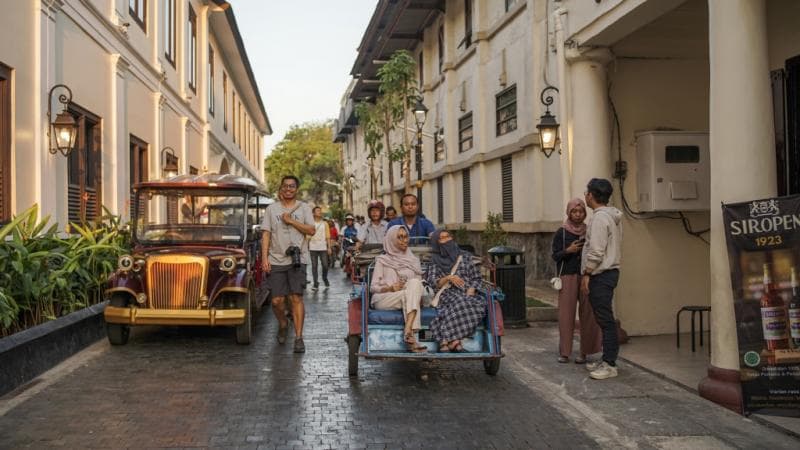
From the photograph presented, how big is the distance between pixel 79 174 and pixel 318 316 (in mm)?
4898

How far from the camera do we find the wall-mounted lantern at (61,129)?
1046 cm

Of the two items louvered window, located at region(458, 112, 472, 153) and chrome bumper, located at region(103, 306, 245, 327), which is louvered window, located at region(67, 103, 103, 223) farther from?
louvered window, located at region(458, 112, 472, 153)

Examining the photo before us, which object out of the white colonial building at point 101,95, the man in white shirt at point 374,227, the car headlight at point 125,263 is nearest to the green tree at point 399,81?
the man in white shirt at point 374,227

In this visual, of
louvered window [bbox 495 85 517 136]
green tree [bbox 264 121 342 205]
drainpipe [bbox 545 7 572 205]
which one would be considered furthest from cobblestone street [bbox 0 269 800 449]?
green tree [bbox 264 121 342 205]

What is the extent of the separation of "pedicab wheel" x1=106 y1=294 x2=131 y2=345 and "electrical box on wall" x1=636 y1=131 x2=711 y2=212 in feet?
21.8

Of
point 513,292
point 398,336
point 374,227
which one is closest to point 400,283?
point 398,336

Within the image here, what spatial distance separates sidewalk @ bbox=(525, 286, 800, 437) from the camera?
5.68 meters

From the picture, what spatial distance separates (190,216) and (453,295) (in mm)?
4769

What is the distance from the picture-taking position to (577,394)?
6645 mm

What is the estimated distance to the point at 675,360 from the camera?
800 cm

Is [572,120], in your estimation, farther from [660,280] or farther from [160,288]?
[160,288]

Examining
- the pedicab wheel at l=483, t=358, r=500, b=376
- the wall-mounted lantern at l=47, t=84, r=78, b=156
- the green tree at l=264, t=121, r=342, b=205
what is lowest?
the pedicab wheel at l=483, t=358, r=500, b=376

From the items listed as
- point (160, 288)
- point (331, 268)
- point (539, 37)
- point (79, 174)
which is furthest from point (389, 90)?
point (160, 288)

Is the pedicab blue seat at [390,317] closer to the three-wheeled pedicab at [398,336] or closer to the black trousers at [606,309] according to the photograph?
the three-wheeled pedicab at [398,336]
